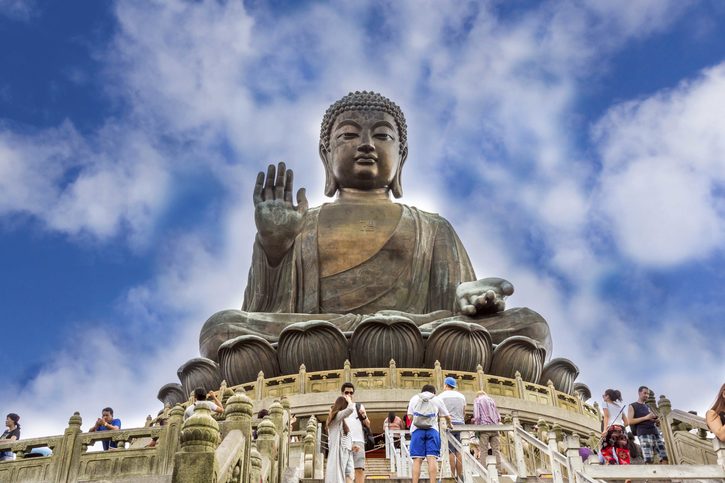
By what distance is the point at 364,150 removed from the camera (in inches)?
728

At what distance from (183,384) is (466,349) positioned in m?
5.13

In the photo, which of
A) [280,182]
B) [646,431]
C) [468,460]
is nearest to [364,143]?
[280,182]

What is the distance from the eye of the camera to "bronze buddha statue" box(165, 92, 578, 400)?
46.0 ft

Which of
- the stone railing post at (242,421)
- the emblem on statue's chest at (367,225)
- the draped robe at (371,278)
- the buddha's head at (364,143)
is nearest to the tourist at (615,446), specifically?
the stone railing post at (242,421)

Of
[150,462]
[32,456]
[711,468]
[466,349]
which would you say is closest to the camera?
[711,468]

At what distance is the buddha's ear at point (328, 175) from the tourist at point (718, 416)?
14.6m

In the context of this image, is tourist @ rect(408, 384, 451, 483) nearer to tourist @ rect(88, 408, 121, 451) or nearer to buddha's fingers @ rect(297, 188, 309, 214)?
tourist @ rect(88, 408, 121, 451)

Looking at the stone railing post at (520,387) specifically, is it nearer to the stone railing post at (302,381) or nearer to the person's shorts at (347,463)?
the stone railing post at (302,381)

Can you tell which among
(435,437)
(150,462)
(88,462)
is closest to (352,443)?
(435,437)

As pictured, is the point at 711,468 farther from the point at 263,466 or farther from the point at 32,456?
the point at 32,456

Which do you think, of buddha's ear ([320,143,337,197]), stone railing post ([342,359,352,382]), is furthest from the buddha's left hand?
buddha's ear ([320,143,337,197])

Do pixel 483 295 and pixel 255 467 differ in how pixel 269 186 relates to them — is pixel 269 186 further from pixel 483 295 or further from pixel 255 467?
pixel 255 467

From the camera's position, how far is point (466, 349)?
1405 cm

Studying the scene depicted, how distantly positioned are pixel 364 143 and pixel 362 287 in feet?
11.0
